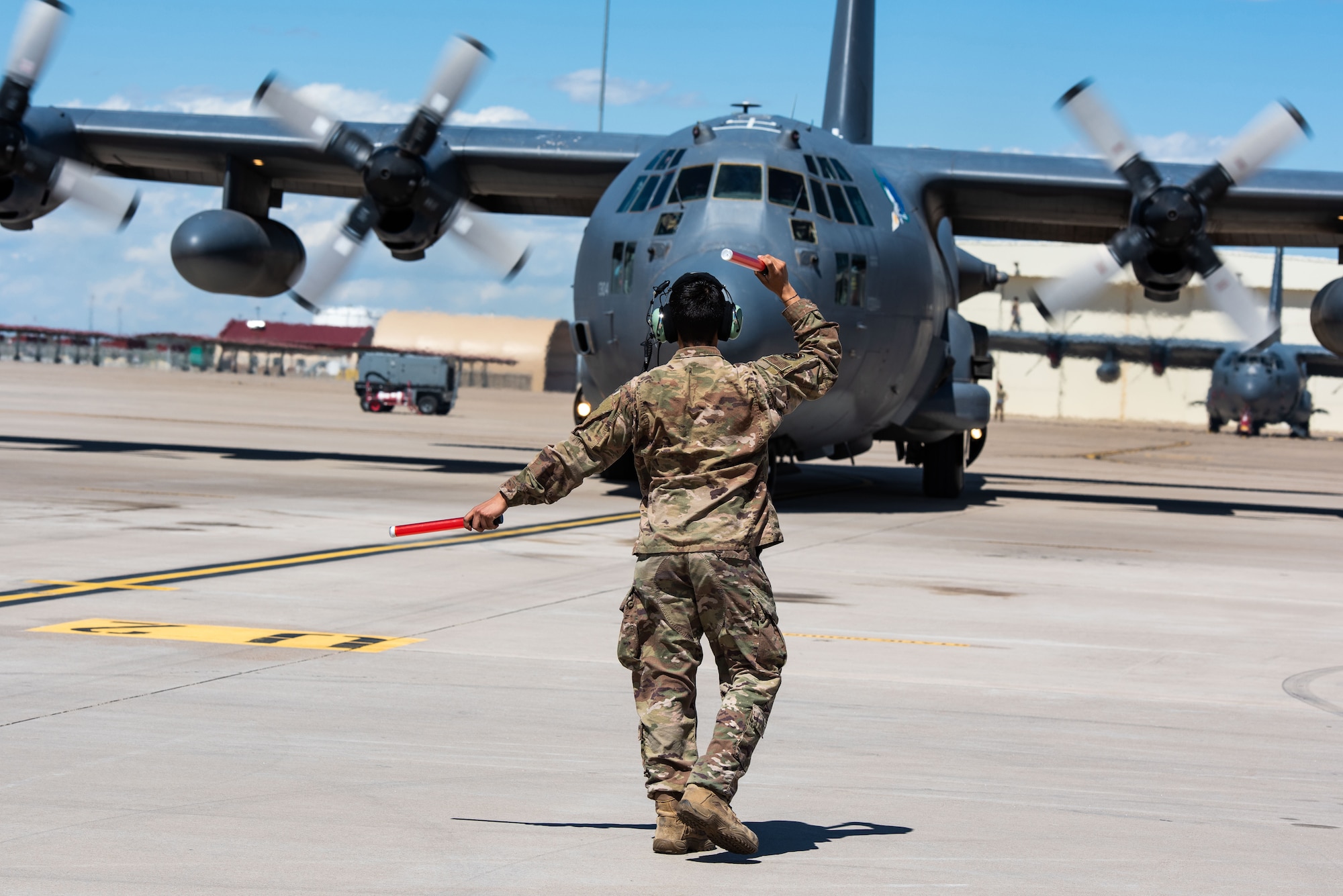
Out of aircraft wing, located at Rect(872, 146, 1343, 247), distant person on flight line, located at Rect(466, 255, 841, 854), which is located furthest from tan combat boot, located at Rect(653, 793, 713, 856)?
aircraft wing, located at Rect(872, 146, 1343, 247)

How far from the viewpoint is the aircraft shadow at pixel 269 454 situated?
24062mm

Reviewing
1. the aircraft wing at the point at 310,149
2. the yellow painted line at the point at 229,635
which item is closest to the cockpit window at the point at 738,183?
the aircraft wing at the point at 310,149

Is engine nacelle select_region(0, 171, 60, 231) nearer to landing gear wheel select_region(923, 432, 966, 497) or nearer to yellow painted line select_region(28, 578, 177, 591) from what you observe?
yellow painted line select_region(28, 578, 177, 591)

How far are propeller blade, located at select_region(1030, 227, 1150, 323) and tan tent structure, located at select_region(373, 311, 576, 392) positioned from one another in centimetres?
10482

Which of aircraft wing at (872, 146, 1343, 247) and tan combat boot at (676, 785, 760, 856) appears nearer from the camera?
tan combat boot at (676, 785, 760, 856)

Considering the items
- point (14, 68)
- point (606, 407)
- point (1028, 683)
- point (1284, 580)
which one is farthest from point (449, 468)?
point (606, 407)

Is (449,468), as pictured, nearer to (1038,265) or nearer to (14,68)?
(14,68)

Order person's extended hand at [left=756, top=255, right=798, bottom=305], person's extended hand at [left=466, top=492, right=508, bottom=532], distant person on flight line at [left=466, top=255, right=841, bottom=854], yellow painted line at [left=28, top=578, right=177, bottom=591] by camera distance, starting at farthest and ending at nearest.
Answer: yellow painted line at [left=28, top=578, right=177, bottom=591]
person's extended hand at [left=756, top=255, right=798, bottom=305]
person's extended hand at [left=466, top=492, right=508, bottom=532]
distant person on flight line at [left=466, top=255, right=841, bottom=854]

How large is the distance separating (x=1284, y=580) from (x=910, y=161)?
375 inches

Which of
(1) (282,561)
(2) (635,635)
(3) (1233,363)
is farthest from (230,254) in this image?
(3) (1233,363)

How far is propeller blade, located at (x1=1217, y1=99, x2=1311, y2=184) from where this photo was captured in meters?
19.7

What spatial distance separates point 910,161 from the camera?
20828 mm

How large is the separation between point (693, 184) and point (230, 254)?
7885mm

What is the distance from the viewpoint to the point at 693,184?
16906 mm
